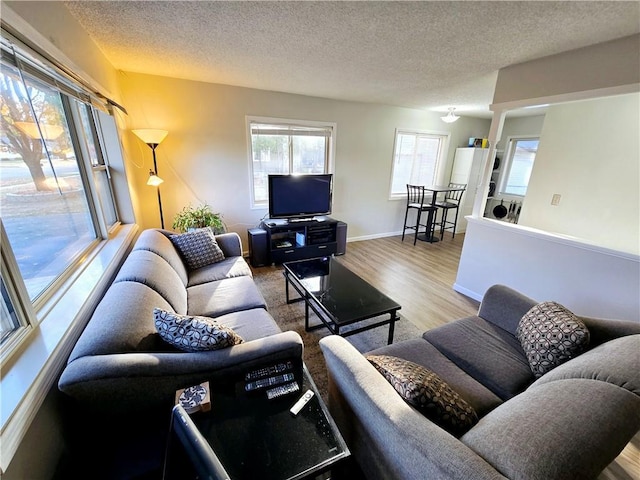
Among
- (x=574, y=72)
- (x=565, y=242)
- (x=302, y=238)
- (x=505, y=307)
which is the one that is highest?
(x=574, y=72)

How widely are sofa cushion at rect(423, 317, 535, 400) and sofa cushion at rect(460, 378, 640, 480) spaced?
0.46 meters

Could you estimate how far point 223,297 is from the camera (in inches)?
77.9

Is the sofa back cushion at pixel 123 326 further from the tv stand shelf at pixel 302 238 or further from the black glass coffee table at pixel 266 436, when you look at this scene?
the tv stand shelf at pixel 302 238

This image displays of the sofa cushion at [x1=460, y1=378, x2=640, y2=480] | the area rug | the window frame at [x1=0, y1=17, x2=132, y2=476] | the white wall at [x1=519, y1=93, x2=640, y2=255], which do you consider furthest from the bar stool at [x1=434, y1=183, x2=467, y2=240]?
the window frame at [x1=0, y1=17, x2=132, y2=476]

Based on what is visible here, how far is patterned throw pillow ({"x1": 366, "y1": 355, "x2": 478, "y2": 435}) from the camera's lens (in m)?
0.90

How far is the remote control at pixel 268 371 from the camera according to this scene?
1133 mm

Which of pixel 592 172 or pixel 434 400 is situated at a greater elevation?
pixel 592 172

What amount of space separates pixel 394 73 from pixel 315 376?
2962 millimetres

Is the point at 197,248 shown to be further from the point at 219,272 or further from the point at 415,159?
the point at 415,159

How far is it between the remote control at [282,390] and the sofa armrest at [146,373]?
0.43ft

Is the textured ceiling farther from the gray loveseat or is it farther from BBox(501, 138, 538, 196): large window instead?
BBox(501, 138, 538, 196): large window

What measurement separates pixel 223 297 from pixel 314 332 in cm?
85

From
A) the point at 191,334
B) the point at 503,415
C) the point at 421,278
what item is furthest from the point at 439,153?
the point at 191,334

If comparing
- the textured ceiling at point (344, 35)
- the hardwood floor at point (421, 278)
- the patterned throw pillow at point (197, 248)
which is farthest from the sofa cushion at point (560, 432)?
the patterned throw pillow at point (197, 248)
